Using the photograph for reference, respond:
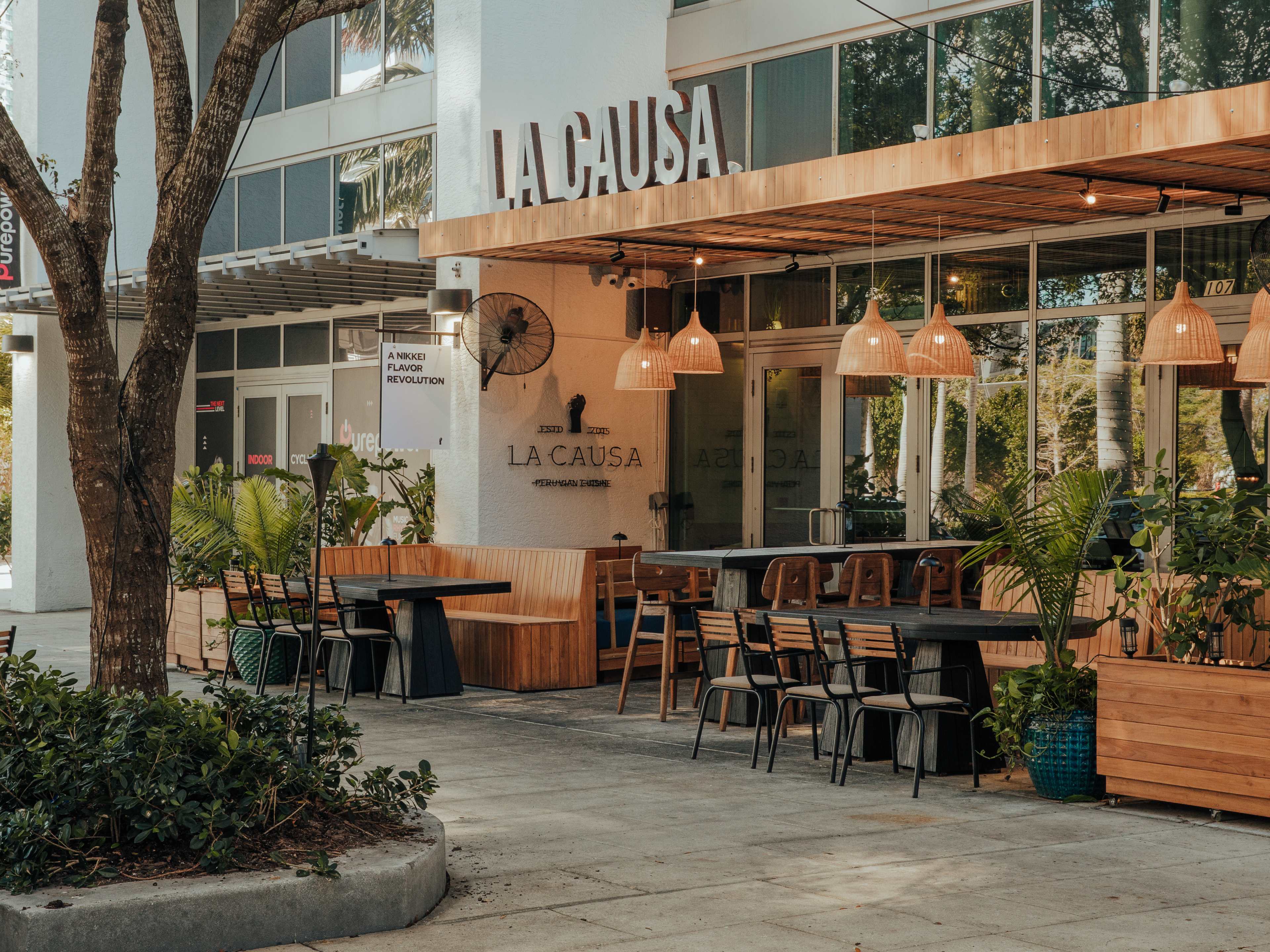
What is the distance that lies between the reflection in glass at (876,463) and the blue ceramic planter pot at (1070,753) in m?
5.29

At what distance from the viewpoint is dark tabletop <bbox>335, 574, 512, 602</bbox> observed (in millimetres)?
10516

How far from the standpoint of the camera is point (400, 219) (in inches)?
612

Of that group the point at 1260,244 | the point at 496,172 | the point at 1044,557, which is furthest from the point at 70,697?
the point at 496,172

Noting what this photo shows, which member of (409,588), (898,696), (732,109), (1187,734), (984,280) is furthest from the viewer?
(732,109)

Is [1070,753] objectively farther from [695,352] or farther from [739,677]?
[695,352]

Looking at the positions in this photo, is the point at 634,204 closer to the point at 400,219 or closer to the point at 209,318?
the point at 400,219

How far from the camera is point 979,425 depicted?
39.5 ft

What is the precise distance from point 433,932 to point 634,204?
22.3ft

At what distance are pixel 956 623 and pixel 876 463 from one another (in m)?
5.20

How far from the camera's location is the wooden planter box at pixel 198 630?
1234 centimetres

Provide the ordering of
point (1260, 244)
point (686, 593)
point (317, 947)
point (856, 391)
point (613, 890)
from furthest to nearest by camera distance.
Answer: point (856, 391), point (686, 593), point (1260, 244), point (613, 890), point (317, 947)

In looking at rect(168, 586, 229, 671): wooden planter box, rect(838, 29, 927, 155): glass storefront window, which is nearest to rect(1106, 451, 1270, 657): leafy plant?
rect(838, 29, 927, 155): glass storefront window

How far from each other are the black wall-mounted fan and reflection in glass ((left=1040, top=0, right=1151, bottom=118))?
4.46m

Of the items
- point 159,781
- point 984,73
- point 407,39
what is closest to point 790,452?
point 984,73
